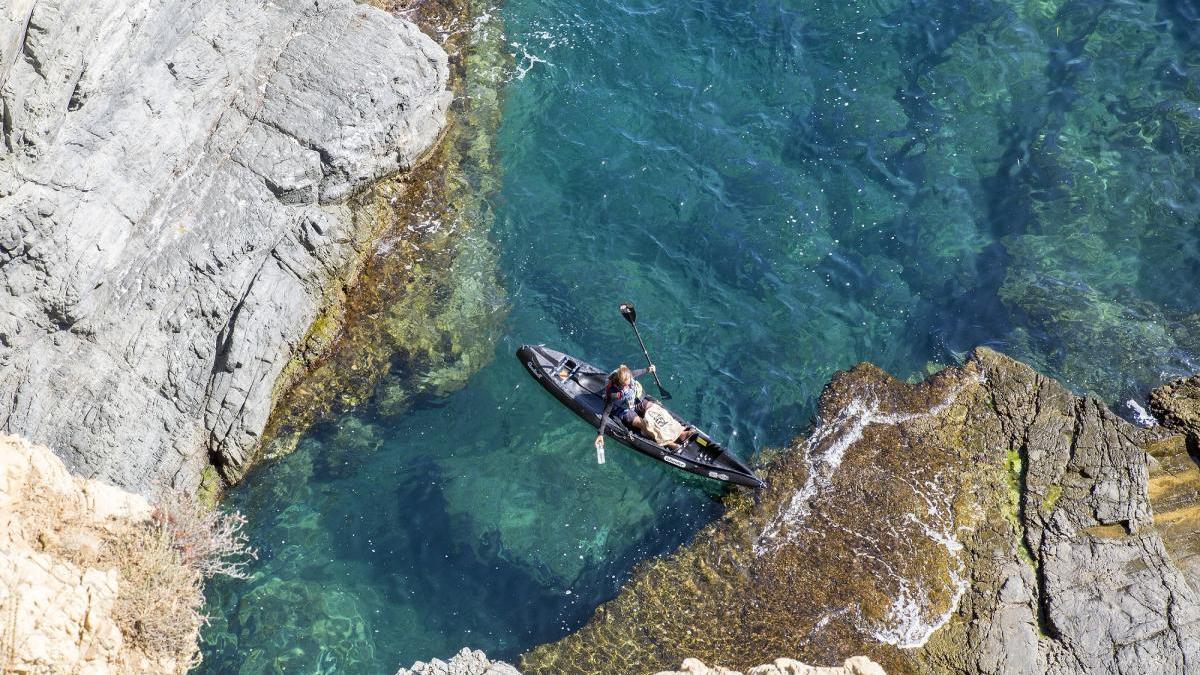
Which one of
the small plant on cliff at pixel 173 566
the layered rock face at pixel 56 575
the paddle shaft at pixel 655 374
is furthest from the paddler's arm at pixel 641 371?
the layered rock face at pixel 56 575

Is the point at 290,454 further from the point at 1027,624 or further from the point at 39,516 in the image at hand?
the point at 1027,624

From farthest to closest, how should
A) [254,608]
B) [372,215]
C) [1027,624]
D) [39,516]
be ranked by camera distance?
[372,215] < [254,608] < [1027,624] < [39,516]

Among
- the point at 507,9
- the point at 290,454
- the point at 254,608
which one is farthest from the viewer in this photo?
the point at 507,9

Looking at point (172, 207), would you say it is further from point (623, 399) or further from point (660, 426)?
point (660, 426)

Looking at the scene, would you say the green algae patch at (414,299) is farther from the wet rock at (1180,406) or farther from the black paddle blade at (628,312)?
the wet rock at (1180,406)

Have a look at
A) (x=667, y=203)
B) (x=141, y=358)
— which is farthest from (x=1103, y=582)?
(x=141, y=358)

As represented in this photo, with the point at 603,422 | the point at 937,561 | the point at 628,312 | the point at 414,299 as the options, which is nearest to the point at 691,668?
the point at 937,561
